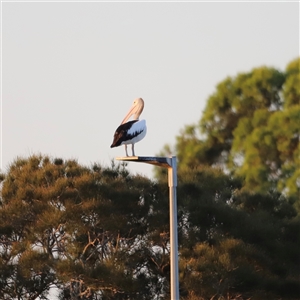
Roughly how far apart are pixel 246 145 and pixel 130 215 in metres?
14.9

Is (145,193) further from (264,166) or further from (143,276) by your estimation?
(264,166)

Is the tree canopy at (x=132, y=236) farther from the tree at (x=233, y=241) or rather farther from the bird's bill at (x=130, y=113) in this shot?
the bird's bill at (x=130, y=113)

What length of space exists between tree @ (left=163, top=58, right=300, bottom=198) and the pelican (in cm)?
1859

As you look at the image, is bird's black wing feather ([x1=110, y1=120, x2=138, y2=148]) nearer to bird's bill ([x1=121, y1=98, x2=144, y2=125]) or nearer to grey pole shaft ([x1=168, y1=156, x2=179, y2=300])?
bird's bill ([x1=121, y1=98, x2=144, y2=125])

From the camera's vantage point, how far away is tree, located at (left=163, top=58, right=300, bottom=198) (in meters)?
35.1

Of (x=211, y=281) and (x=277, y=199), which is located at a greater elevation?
(x=277, y=199)

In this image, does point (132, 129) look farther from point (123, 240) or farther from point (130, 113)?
point (123, 240)

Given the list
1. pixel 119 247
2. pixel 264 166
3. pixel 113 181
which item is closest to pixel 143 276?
pixel 119 247

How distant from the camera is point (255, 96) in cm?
3816

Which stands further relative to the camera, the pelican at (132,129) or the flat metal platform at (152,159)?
the pelican at (132,129)

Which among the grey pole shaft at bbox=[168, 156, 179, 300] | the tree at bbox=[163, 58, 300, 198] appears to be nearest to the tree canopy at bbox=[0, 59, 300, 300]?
the grey pole shaft at bbox=[168, 156, 179, 300]

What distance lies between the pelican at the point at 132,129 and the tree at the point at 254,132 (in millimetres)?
18589

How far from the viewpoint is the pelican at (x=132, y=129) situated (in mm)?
14711

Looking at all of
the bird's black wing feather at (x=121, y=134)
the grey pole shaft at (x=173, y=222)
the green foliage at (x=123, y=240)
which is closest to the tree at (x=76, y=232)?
the green foliage at (x=123, y=240)
